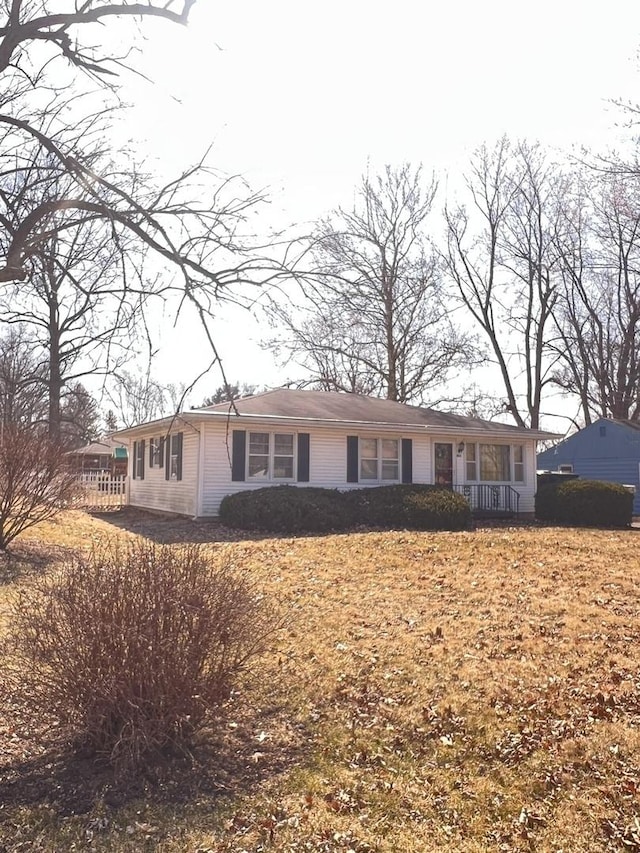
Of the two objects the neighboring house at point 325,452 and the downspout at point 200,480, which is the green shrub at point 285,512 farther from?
the neighboring house at point 325,452

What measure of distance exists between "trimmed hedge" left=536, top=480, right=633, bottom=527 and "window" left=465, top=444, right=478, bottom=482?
9.36 feet

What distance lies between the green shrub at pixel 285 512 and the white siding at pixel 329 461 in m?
1.10

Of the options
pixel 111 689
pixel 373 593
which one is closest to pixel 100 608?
pixel 111 689

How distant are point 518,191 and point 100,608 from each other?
2977cm

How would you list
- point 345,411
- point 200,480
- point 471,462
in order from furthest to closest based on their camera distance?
point 471,462
point 345,411
point 200,480

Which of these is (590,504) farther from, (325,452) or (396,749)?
(396,749)

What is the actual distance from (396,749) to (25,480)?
7.97 m

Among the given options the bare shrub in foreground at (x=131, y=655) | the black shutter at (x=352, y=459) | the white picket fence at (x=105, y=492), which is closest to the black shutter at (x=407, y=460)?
the black shutter at (x=352, y=459)

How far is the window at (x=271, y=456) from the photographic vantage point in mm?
17359

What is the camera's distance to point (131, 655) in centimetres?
390

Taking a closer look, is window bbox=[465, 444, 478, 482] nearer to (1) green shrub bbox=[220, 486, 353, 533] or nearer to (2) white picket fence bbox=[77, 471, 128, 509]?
(1) green shrub bbox=[220, 486, 353, 533]

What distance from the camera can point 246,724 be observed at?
4777 millimetres

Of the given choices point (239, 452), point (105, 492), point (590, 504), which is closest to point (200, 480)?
point (239, 452)

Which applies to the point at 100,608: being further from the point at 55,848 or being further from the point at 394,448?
the point at 394,448
